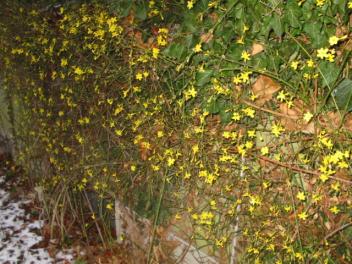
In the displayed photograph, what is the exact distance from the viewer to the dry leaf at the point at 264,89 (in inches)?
83.7

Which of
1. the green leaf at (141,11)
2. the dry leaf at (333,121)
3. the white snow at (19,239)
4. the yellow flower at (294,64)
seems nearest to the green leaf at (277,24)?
the yellow flower at (294,64)

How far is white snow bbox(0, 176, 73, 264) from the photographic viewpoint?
3.82 meters

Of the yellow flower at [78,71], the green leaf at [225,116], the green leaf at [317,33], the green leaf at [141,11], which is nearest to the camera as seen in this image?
the green leaf at [317,33]

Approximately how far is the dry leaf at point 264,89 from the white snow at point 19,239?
2.80 metres

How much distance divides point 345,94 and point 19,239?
3882mm

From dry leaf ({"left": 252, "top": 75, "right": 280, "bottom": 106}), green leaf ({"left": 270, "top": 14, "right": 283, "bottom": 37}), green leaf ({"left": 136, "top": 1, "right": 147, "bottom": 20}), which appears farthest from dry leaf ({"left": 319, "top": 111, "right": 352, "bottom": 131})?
green leaf ({"left": 136, "top": 1, "right": 147, "bottom": 20})

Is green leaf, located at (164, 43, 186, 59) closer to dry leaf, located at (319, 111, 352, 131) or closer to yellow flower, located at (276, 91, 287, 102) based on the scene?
yellow flower, located at (276, 91, 287, 102)

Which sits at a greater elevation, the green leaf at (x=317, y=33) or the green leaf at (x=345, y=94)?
the green leaf at (x=317, y=33)

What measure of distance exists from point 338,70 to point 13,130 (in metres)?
5.05

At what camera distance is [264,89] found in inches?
85.6

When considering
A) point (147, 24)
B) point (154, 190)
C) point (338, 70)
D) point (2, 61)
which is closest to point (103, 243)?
point (154, 190)

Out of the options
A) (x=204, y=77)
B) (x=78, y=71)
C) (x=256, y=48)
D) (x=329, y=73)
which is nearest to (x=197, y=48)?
(x=204, y=77)

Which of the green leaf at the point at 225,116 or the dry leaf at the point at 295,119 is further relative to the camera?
the green leaf at the point at 225,116

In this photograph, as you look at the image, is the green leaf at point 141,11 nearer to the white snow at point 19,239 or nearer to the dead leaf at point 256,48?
the dead leaf at point 256,48
